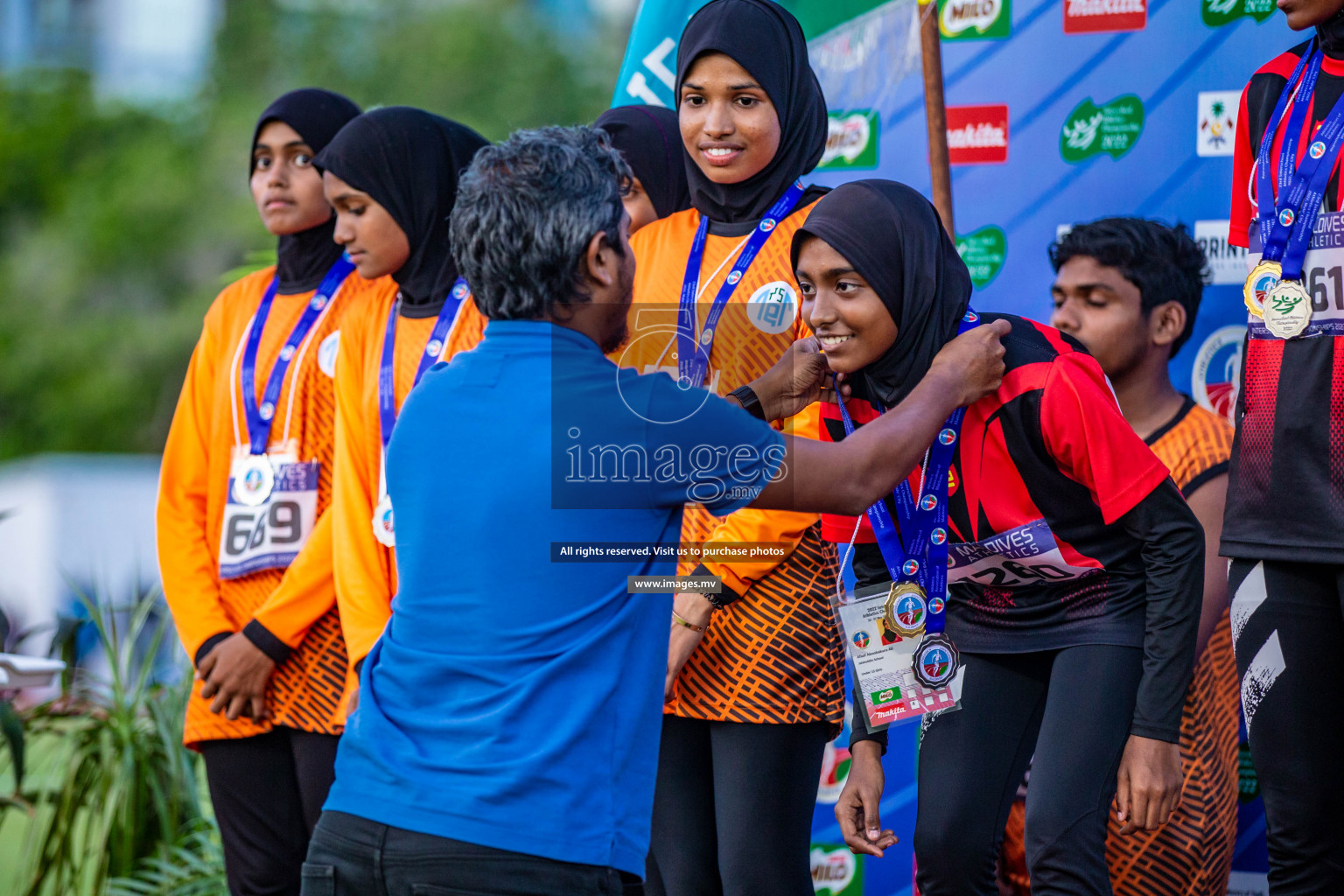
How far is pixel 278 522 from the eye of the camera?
3.47 meters

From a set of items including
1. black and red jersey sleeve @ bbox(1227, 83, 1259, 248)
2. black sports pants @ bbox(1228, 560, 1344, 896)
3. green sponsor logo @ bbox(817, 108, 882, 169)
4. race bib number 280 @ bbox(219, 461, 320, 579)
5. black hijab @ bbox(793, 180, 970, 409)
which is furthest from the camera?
green sponsor logo @ bbox(817, 108, 882, 169)

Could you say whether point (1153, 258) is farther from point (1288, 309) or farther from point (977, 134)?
point (1288, 309)

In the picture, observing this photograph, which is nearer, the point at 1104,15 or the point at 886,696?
the point at 886,696

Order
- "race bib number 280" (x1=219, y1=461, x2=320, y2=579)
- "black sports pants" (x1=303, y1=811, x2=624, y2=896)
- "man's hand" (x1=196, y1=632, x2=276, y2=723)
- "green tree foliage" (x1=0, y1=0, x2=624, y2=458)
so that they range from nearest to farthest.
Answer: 1. "black sports pants" (x1=303, y1=811, x2=624, y2=896)
2. "man's hand" (x1=196, y1=632, x2=276, y2=723)
3. "race bib number 280" (x1=219, y1=461, x2=320, y2=579)
4. "green tree foliage" (x1=0, y1=0, x2=624, y2=458)

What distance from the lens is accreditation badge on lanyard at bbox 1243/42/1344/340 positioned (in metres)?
2.67

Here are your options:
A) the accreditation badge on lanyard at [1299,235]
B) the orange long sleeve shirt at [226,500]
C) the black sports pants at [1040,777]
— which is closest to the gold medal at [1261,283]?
the accreditation badge on lanyard at [1299,235]

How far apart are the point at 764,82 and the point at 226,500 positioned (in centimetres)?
176

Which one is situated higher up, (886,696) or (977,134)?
(977,134)

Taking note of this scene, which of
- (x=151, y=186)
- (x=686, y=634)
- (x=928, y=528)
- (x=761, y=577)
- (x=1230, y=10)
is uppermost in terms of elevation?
(x=151, y=186)

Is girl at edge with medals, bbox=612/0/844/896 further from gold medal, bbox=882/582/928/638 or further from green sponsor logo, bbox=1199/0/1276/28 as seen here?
green sponsor logo, bbox=1199/0/1276/28

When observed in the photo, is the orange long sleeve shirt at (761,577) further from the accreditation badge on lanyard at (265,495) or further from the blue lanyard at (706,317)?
the accreditation badge on lanyard at (265,495)

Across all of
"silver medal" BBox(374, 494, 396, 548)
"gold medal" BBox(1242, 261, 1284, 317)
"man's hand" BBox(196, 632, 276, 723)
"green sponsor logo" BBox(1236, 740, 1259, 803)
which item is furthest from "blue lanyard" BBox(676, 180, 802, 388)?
"green sponsor logo" BBox(1236, 740, 1259, 803)

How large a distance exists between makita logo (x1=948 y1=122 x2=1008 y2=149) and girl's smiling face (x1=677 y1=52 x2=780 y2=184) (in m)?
1.19

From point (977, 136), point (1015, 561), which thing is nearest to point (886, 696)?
point (1015, 561)
